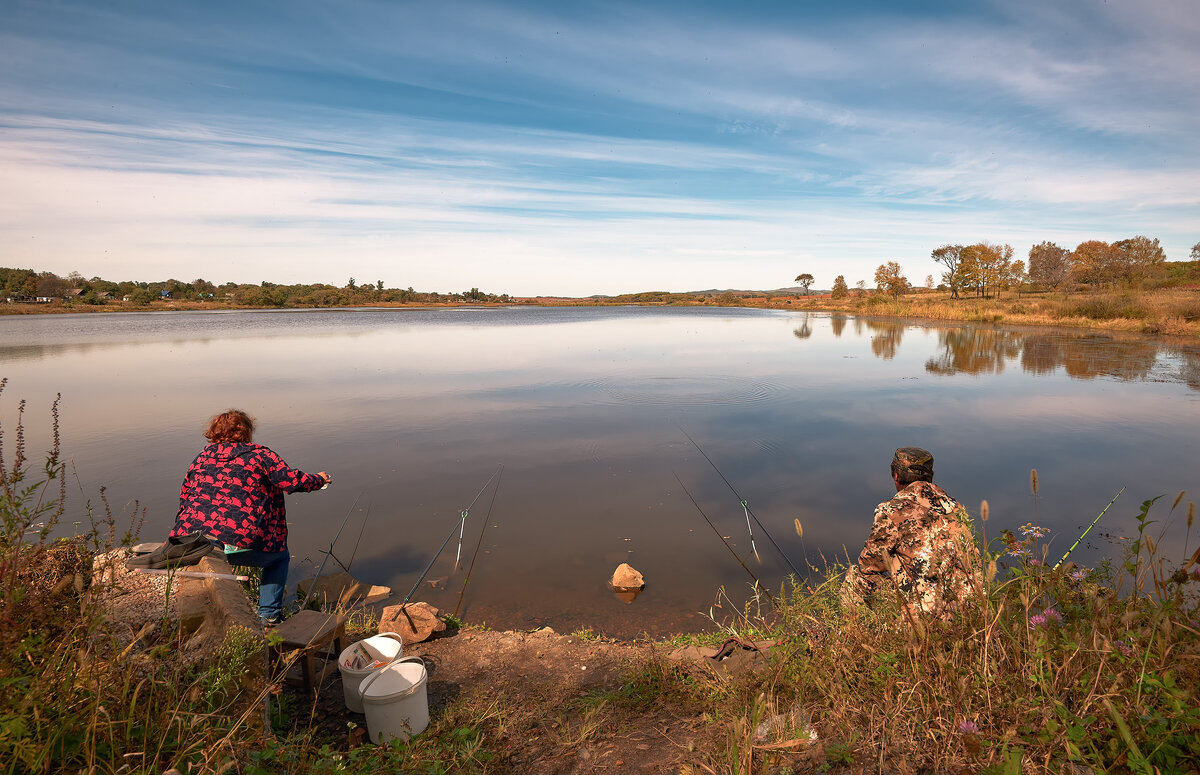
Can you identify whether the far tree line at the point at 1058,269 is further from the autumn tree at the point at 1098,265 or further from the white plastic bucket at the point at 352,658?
the white plastic bucket at the point at 352,658

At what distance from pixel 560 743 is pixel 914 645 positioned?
2.11 m

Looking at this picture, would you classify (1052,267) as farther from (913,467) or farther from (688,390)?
(913,467)

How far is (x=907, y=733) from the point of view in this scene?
2707 millimetres

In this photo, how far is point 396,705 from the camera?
3.50m

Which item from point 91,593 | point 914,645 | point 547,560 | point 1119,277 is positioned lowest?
point 547,560

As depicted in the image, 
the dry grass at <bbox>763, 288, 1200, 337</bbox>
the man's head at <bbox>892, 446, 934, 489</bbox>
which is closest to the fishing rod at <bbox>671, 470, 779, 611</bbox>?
the man's head at <bbox>892, 446, 934, 489</bbox>

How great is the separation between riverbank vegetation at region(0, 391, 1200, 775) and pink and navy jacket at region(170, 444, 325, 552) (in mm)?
1522

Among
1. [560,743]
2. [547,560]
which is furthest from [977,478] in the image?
[560,743]

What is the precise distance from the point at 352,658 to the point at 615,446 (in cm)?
767

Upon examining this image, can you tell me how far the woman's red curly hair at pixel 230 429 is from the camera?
496 centimetres

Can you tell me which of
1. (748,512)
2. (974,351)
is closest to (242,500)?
(748,512)

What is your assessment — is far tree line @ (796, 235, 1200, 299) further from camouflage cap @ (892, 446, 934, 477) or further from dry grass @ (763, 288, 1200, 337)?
camouflage cap @ (892, 446, 934, 477)

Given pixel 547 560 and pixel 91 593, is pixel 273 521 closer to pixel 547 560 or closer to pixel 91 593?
pixel 91 593

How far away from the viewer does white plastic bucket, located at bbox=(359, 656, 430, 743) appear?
11.4 ft
